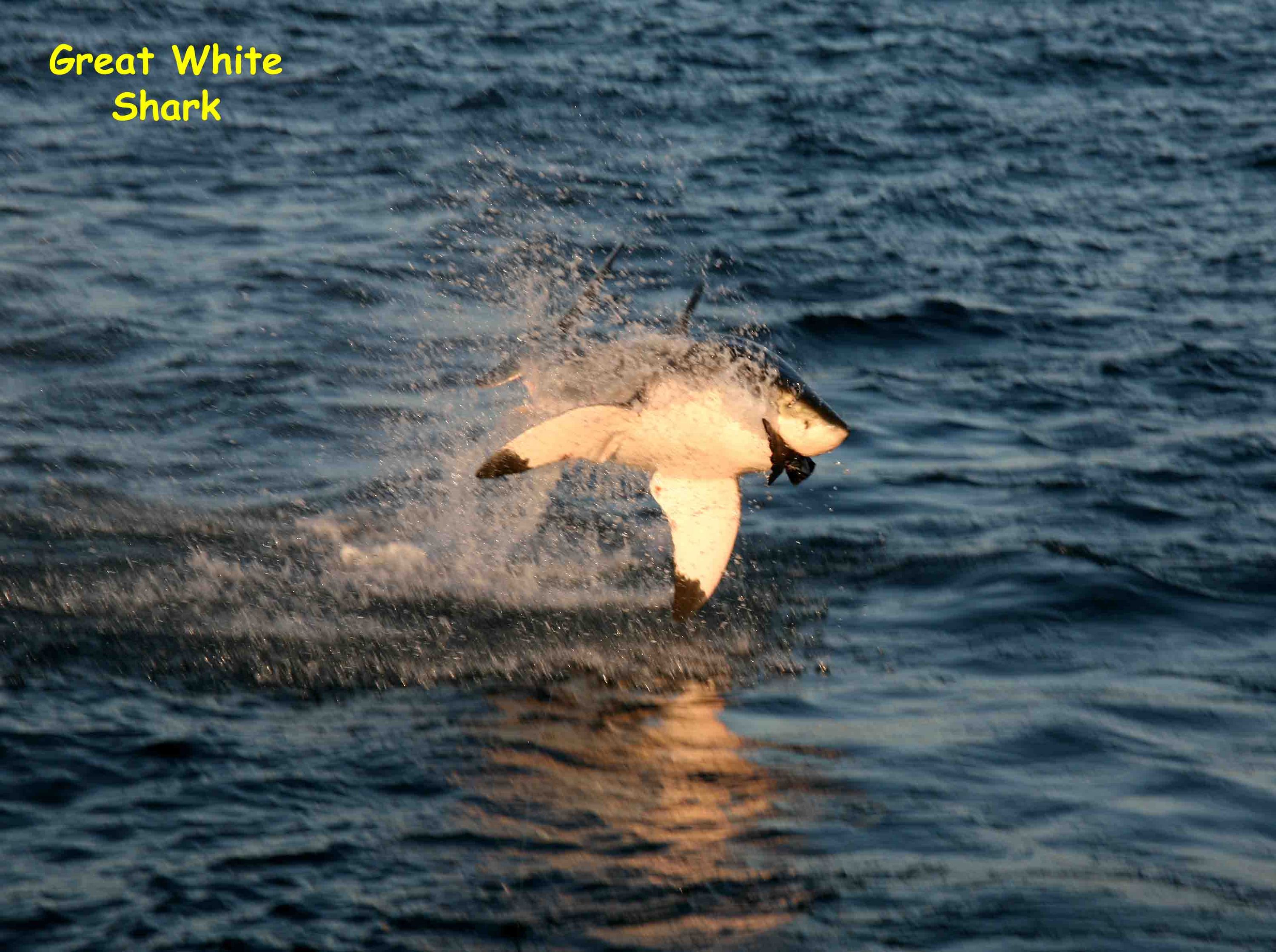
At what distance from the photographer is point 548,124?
20234mm

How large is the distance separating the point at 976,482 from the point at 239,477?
5.61 meters

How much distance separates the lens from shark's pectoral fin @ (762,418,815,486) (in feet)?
29.0

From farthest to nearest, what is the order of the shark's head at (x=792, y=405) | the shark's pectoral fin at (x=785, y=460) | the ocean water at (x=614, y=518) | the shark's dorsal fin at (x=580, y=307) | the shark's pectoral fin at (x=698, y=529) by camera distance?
the shark's dorsal fin at (x=580, y=307) → the shark's pectoral fin at (x=698, y=529) → the shark's head at (x=792, y=405) → the shark's pectoral fin at (x=785, y=460) → the ocean water at (x=614, y=518)

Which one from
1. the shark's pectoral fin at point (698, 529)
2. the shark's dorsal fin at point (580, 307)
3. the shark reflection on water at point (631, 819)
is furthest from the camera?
the shark's dorsal fin at point (580, 307)

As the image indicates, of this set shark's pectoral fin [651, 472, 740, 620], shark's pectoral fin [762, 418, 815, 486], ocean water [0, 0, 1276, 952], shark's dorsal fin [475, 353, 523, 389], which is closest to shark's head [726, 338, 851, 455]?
shark's pectoral fin [762, 418, 815, 486]

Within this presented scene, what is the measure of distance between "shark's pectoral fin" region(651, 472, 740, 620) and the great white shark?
13 millimetres

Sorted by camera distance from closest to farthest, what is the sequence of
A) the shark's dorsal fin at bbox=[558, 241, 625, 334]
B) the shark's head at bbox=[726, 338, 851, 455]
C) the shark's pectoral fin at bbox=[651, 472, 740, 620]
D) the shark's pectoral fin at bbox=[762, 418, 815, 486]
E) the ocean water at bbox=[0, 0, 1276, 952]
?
the ocean water at bbox=[0, 0, 1276, 952] → the shark's pectoral fin at bbox=[762, 418, 815, 486] → the shark's head at bbox=[726, 338, 851, 455] → the shark's pectoral fin at bbox=[651, 472, 740, 620] → the shark's dorsal fin at bbox=[558, 241, 625, 334]

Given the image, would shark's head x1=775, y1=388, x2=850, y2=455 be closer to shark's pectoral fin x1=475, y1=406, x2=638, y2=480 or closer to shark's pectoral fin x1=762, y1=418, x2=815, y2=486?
shark's pectoral fin x1=762, y1=418, x2=815, y2=486

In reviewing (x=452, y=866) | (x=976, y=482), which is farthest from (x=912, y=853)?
(x=976, y=482)

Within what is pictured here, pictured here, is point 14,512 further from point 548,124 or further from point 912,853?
point 548,124

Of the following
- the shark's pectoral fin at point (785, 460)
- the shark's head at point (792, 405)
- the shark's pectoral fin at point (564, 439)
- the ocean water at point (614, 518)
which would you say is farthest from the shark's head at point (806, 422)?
the ocean water at point (614, 518)

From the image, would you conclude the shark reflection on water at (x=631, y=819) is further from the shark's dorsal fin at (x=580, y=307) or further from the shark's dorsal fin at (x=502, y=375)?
the shark's dorsal fin at (x=580, y=307)

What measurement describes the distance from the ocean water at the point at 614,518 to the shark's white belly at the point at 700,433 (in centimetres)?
142

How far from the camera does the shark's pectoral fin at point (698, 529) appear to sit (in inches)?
381
